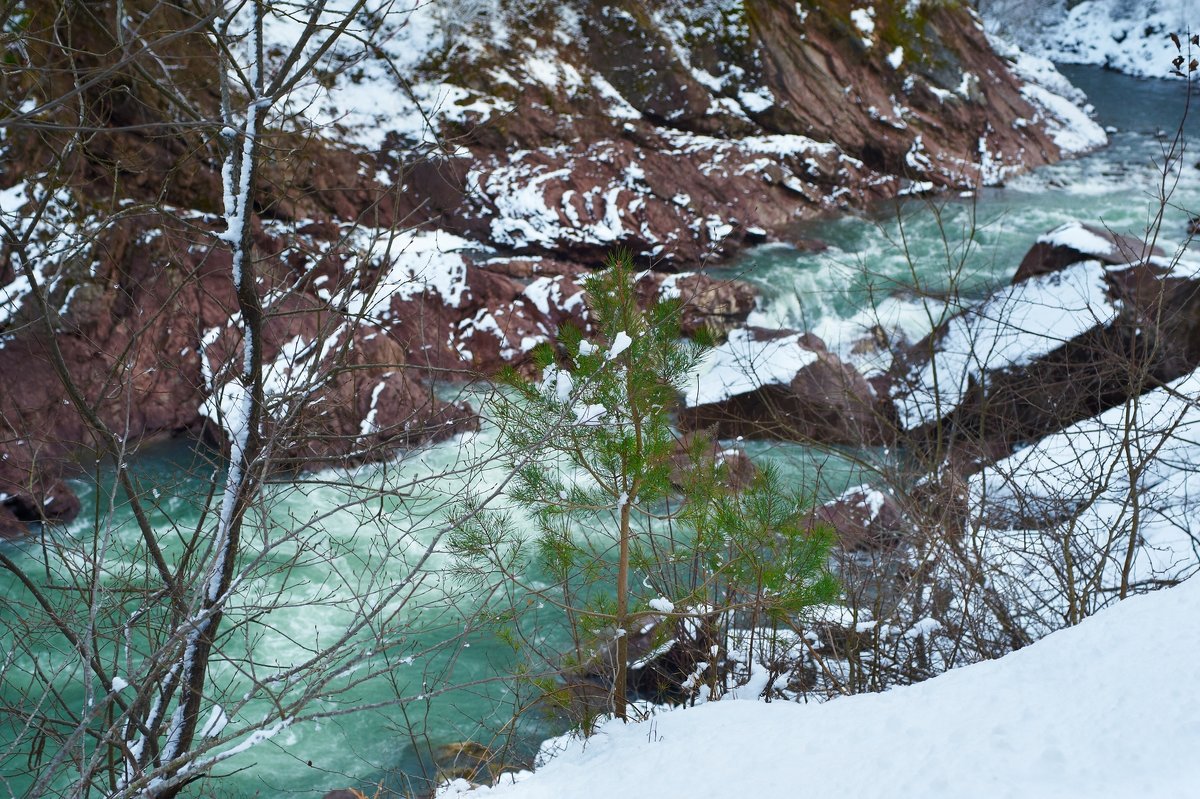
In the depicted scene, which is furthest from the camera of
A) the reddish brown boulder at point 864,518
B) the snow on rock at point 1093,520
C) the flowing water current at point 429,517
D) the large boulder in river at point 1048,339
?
the large boulder in river at point 1048,339

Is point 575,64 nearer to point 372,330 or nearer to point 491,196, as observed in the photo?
point 491,196

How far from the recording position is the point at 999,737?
2822 millimetres

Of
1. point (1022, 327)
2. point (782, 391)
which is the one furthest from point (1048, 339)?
point (782, 391)

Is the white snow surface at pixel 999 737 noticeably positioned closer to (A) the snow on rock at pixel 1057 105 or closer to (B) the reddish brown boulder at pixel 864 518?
(B) the reddish brown boulder at pixel 864 518

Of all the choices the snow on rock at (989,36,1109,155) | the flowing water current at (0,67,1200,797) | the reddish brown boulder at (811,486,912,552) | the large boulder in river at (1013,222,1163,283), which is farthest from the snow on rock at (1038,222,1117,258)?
the snow on rock at (989,36,1109,155)

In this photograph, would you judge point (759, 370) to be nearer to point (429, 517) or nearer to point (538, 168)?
A: point (429, 517)

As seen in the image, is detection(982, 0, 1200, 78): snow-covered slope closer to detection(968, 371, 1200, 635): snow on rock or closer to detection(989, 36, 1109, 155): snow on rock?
detection(989, 36, 1109, 155): snow on rock

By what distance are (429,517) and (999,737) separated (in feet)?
20.0

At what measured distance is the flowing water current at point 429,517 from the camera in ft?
14.8

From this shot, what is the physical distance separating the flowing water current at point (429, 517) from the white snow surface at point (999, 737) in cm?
104

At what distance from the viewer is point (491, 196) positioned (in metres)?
13.5

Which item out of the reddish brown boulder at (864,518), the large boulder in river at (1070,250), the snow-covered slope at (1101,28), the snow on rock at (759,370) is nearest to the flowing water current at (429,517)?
the reddish brown boulder at (864,518)

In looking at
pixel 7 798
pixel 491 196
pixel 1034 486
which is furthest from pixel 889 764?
pixel 491 196

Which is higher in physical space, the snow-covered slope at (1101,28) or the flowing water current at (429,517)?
the snow-covered slope at (1101,28)
